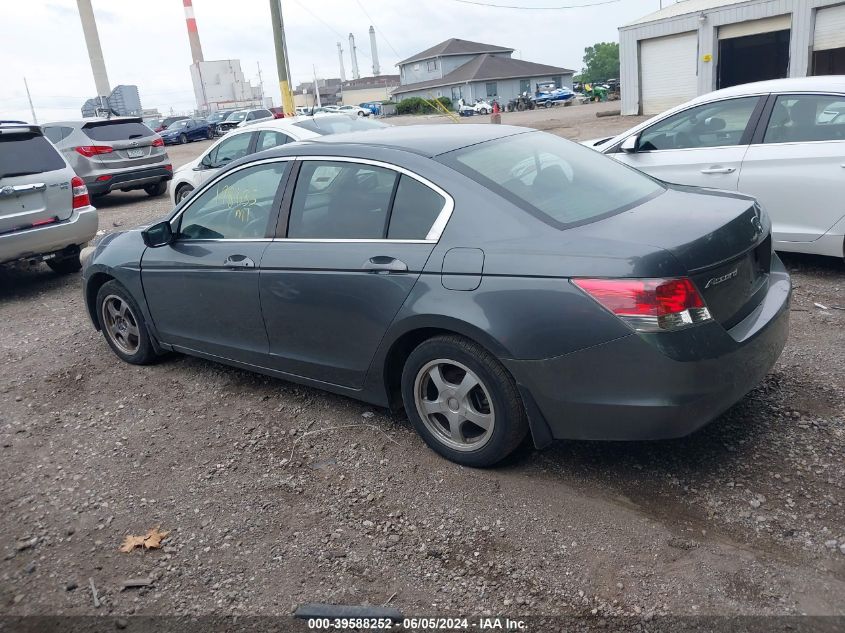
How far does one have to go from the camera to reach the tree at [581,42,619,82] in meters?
106

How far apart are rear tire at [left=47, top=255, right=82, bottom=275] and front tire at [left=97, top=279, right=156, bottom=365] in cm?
367

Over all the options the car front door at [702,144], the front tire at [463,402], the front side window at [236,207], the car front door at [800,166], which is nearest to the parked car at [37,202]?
the front side window at [236,207]

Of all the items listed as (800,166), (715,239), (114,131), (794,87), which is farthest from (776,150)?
(114,131)

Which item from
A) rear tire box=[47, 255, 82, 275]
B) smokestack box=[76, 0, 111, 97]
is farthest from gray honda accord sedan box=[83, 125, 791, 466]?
smokestack box=[76, 0, 111, 97]

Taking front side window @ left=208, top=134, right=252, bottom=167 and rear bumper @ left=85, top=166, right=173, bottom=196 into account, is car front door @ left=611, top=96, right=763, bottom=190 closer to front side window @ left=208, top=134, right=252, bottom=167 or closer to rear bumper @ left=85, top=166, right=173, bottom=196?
front side window @ left=208, top=134, right=252, bottom=167

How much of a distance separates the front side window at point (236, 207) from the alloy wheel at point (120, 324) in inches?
37.4

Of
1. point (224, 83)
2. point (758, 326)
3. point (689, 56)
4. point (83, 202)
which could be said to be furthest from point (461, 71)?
point (758, 326)

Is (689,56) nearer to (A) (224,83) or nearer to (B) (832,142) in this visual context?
(B) (832,142)

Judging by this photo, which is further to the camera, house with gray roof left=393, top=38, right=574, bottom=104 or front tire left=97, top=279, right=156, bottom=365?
house with gray roof left=393, top=38, right=574, bottom=104

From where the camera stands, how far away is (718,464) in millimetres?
3547

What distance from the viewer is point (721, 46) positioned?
25.0m

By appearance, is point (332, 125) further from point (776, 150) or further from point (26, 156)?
point (776, 150)

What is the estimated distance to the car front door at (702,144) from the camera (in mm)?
6348

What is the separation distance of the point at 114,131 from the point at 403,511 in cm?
1288
